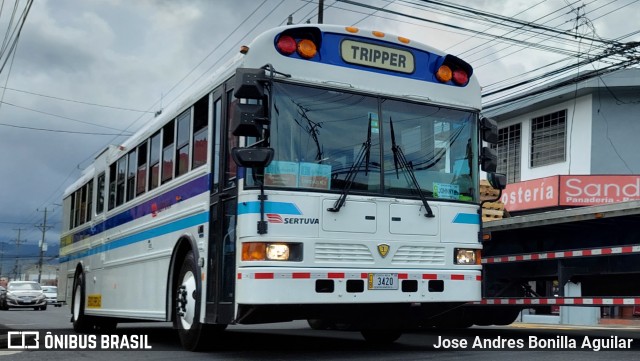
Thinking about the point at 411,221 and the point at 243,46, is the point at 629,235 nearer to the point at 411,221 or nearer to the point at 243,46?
the point at 411,221

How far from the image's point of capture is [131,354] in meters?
10.1

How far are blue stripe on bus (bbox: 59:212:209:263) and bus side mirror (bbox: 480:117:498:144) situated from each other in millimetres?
3424

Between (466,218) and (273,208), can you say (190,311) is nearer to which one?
(273,208)

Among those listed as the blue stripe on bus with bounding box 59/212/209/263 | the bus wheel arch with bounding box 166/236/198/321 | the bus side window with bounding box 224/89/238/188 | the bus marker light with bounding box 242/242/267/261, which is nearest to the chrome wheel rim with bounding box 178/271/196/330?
the bus wheel arch with bounding box 166/236/198/321

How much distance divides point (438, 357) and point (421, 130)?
2550mm

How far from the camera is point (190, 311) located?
9414mm

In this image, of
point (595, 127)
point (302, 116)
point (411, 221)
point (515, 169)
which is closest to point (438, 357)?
point (411, 221)

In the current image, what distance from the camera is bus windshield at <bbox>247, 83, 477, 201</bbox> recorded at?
8.38 m

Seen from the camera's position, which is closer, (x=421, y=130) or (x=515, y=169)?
(x=421, y=130)

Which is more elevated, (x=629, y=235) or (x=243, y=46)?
(x=243, y=46)

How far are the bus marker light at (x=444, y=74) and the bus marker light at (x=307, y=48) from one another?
1657mm

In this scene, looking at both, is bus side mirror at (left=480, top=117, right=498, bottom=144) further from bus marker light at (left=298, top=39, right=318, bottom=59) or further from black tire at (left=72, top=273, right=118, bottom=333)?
black tire at (left=72, top=273, right=118, bottom=333)

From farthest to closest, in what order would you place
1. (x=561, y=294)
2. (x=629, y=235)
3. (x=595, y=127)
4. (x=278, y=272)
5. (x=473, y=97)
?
(x=595, y=127)
(x=561, y=294)
(x=629, y=235)
(x=473, y=97)
(x=278, y=272)

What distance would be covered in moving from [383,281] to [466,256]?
49.1 inches
